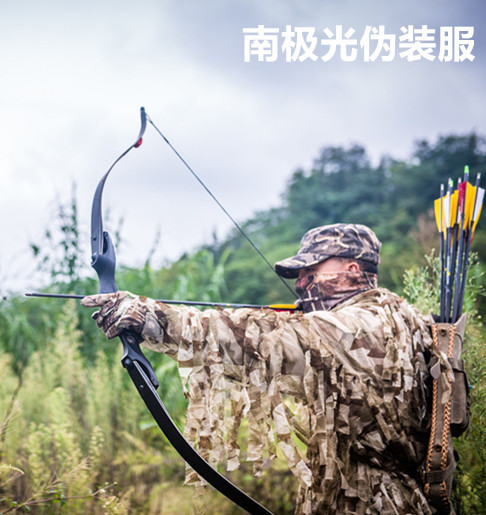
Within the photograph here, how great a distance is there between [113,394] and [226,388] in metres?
2.29

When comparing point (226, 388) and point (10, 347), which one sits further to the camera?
point (10, 347)

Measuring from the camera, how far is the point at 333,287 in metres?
2.22

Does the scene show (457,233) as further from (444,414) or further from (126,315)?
(126,315)

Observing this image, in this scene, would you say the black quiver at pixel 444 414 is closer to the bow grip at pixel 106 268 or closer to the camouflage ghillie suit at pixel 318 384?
the camouflage ghillie suit at pixel 318 384

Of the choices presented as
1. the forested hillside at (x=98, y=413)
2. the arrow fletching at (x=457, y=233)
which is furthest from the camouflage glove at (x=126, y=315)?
the arrow fletching at (x=457, y=233)

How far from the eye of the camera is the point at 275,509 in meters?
3.57

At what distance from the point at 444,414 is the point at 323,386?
52 cm

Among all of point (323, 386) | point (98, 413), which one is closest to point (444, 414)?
point (323, 386)

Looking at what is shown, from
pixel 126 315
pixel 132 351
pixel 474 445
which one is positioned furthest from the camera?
pixel 474 445

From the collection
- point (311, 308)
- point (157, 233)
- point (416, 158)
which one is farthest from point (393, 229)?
point (311, 308)

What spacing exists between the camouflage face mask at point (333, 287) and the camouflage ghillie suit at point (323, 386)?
4.9 inches

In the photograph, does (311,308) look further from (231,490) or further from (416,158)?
(416,158)

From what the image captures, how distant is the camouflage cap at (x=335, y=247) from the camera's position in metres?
2.23

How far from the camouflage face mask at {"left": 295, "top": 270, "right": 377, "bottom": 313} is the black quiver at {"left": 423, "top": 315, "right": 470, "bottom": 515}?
0.35 meters
